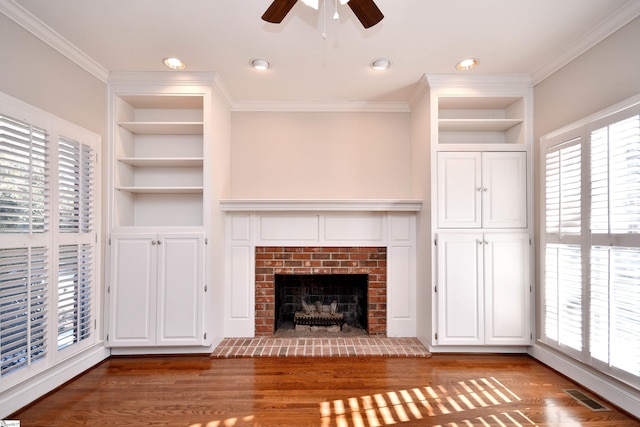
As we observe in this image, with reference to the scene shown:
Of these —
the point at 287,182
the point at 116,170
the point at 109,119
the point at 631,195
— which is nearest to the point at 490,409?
the point at 631,195

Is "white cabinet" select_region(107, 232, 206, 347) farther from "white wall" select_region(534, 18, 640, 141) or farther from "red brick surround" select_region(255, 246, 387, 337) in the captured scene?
"white wall" select_region(534, 18, 640, 141)

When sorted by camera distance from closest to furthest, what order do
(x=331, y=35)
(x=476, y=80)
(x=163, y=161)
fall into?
1. (x=331, y=35)
2. (x=476, y=80)
3. (x=163, y=161)

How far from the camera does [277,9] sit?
1.73 meters

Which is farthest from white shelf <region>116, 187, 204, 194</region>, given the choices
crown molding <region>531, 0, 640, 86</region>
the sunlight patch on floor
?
crown molding <region>531, 0, 640, 86</region>

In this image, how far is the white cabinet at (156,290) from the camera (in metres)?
2.91

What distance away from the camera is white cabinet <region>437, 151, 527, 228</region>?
9.78 ft

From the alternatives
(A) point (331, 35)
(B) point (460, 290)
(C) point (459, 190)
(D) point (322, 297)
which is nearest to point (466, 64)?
(C) point (459, 190)

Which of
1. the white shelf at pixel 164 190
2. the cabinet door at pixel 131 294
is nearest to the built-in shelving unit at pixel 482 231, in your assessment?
the white shelf at pixel 164 190

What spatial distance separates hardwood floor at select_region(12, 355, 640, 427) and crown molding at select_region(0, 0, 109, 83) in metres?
2.55

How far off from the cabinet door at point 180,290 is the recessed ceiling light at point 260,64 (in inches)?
62.6

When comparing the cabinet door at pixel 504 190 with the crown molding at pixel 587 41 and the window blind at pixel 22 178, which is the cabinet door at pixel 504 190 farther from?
the window blind at pixel 22 178

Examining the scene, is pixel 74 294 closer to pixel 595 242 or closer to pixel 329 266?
pixel 329 266

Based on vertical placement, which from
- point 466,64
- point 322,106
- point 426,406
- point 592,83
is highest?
point 466,64

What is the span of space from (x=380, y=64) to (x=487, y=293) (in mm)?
2267
